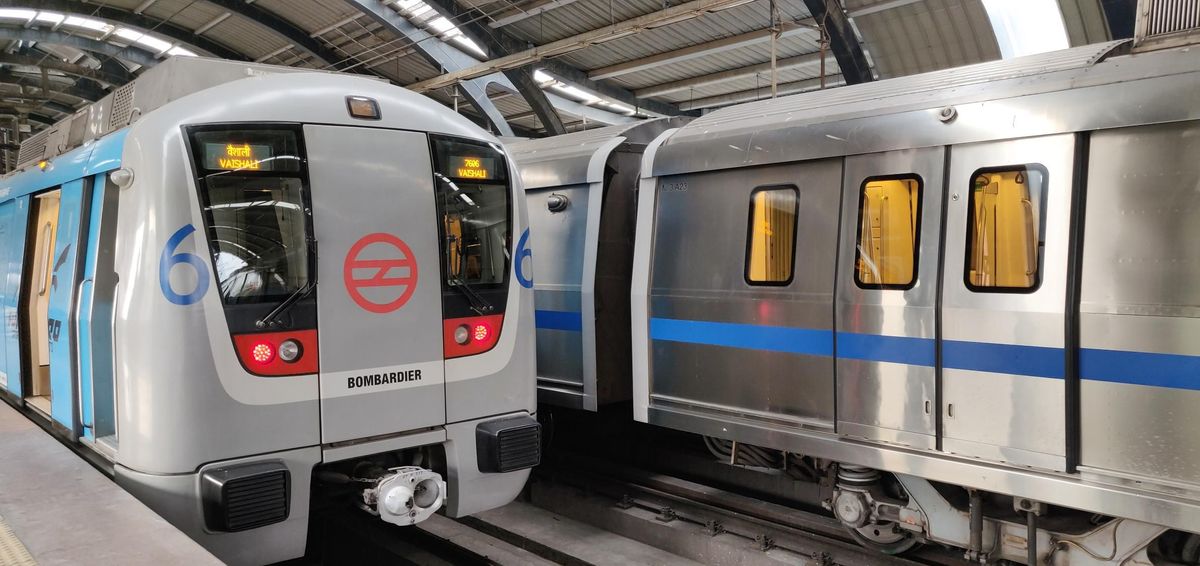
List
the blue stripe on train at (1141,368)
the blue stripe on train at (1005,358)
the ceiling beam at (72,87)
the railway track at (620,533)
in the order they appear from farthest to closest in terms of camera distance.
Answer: the ceiling beam at (72,87)
the railway track at (620,533)
the blue stripe on train at (1005,358)
the blue stripe on train at (1141,368)

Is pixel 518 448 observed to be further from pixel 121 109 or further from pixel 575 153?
pixel 121 109

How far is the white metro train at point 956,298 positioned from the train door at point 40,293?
4.35 meters

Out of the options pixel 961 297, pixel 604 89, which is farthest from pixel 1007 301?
pixel 604 89

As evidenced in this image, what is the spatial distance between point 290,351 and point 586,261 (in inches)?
120

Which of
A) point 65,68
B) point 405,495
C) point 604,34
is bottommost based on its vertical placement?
point 405,495

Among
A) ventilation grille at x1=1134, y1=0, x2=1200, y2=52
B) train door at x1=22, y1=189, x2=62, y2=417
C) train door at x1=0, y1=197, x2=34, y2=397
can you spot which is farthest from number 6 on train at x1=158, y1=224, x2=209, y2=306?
ventilation grille at x1=1134, y1=0, x2=1200, y2=52

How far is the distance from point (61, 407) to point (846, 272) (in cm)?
524

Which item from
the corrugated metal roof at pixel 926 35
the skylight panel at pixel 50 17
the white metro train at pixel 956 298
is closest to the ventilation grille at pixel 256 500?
the white metro train at pixel 956 298

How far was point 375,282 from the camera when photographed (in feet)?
15.1

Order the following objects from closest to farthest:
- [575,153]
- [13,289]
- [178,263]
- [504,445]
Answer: [178,263] < [504,445] < [13,289] < [575,153]

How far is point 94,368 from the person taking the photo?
468cm

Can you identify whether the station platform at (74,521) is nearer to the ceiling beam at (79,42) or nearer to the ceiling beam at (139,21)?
the ceiling beam at (139,21)

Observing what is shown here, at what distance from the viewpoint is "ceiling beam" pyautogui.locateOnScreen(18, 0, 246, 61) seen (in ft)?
57.2

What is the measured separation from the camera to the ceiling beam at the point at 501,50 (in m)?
15.6
